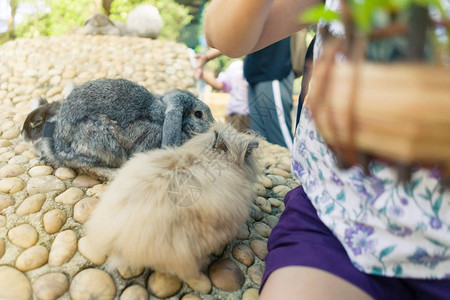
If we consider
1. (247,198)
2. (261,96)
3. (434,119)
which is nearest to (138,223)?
(247,198)

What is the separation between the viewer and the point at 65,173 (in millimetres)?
954

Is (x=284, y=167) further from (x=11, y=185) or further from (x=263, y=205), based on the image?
(x=11, y=185)

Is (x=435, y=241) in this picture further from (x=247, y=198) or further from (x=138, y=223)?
(x=138, y=223)

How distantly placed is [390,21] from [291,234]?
0.49m

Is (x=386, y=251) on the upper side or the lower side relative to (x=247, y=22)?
lower

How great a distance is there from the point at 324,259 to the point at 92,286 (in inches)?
18.2

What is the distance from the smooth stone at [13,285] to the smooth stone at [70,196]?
21cm

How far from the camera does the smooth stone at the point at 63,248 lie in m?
0.67

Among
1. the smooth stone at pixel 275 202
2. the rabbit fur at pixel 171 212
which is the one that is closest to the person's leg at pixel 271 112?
the smooth stone at pixel 275 202

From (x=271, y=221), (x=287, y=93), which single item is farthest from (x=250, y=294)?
(x=287, y=93)

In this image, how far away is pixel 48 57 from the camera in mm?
2369

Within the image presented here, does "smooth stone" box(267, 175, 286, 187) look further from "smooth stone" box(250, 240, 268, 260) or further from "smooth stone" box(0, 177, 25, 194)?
"smooth stone" box(0, 177, 25, 194)

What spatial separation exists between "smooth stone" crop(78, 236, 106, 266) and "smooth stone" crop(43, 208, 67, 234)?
0.09 meters

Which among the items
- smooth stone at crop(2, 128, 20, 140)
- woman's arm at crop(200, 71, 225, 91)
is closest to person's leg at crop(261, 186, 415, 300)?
smooth stone at crop(2, 128, 20, 140)
